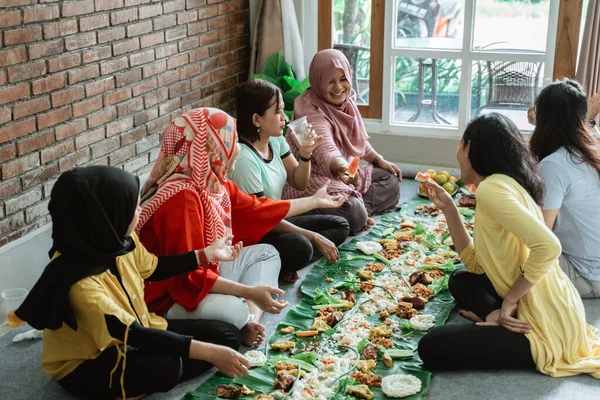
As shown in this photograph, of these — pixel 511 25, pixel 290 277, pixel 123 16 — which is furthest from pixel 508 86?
pixel 123 16

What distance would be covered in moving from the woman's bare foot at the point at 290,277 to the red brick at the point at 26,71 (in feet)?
4.69

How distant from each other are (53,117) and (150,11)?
0.99m

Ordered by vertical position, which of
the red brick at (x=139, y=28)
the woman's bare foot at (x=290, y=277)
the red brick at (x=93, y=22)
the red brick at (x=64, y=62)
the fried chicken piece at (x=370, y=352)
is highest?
the red brick at (x=93, y=22)

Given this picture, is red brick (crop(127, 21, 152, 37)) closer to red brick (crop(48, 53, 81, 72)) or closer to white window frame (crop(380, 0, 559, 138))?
red brick (crop(48, 53, 81, 72))

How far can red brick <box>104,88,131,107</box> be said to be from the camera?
379 centimetres

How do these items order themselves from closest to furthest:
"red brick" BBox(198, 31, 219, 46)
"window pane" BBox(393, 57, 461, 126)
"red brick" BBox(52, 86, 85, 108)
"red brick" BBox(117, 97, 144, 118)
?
"red brick" BBox(52, 86, 85, 108) → "red brick" BBox(117, 97, 144, 118) → "red brick" BBox(198, 31, 219, 46) → "window pane" BBox(393, 57, 461, 126)

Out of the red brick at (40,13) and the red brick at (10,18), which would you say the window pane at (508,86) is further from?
the red brick at (10,18)

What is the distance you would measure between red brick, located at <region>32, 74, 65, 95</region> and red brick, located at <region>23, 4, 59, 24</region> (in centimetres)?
26

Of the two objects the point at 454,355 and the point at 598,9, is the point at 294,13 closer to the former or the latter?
the point at 598,9

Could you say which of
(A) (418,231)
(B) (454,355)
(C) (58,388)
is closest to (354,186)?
(A) (418,231)

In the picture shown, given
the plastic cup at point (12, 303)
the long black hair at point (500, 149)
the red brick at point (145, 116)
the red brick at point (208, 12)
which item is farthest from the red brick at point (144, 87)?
the long black hair at point (500, 149)

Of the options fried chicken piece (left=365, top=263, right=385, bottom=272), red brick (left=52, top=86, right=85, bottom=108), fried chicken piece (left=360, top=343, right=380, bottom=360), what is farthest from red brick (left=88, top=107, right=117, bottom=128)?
fried chicken piece (left=360, top=343, right=380, bottom=360)

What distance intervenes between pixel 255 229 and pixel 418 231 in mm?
1062

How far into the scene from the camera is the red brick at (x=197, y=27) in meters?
4.50
